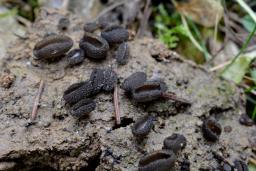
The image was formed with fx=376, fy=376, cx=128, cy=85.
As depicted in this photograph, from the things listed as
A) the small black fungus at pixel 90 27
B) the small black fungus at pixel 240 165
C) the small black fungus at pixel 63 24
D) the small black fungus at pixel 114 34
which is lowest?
the small black fungus at pixel 240 165

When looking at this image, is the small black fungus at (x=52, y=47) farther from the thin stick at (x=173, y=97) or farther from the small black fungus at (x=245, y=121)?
the small black fungus at (x=245, y=121)

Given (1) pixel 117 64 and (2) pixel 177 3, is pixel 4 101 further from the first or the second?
(2) pixel 177 3

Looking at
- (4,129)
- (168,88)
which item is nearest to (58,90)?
(4,129)

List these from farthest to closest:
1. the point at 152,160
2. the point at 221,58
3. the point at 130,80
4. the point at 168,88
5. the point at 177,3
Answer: the point at 177,3 < the point at 221,58 < the point at 168,88 < the point at 130,80 < the point at 152,160

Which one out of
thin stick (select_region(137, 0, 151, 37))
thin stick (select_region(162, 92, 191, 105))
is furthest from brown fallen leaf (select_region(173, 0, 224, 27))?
thin stick (select_region(162, 92, 191, 105))

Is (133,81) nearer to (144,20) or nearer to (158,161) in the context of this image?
(158,161)

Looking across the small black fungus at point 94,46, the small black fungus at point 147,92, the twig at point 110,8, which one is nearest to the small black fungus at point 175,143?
A: the small black fungus at point 147,92
